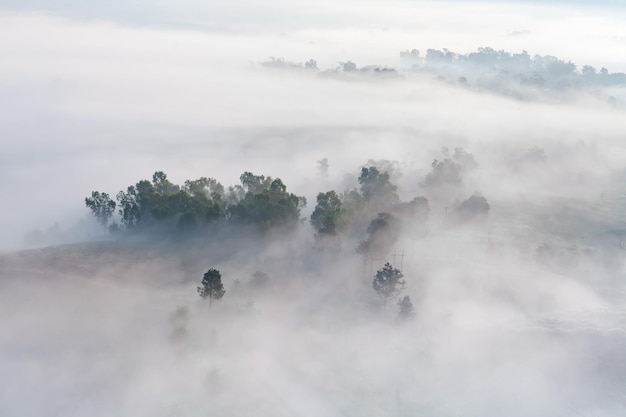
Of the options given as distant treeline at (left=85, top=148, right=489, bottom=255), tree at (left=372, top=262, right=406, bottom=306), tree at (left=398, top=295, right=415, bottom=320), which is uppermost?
distant treeline at (left=85, top=148, right=489, bottom=255)

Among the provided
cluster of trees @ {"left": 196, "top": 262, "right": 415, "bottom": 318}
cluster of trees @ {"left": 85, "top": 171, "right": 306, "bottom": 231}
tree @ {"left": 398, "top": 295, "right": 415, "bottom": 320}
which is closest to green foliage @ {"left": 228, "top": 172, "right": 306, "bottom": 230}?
cluster of trees @ {"left": 85, "top": 171, "right": 306, "bottom": 231}

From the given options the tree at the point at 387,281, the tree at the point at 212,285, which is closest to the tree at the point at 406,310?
the tree at the point at 387,281

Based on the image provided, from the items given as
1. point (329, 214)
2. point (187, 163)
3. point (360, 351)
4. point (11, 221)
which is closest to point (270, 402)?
point (360, 351)

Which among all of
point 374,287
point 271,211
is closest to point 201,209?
point 271,211

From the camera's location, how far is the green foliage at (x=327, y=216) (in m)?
85.8

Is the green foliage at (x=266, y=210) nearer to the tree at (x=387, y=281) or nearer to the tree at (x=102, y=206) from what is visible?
the tree at (x=387, y=281)

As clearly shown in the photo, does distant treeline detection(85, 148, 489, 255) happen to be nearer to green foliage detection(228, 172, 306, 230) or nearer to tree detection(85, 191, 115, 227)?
green foliage detection(228, 172, 306, 230)

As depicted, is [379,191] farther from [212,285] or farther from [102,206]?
[102,206]

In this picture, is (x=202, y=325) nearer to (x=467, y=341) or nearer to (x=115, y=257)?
(x=115, y=257)

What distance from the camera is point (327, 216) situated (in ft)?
283

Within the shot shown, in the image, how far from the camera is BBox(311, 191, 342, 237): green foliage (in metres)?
85.8

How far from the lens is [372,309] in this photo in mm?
75062

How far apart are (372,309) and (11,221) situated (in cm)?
8481

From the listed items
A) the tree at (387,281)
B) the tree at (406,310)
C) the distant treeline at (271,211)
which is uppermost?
the distant treeline at (271,211)
